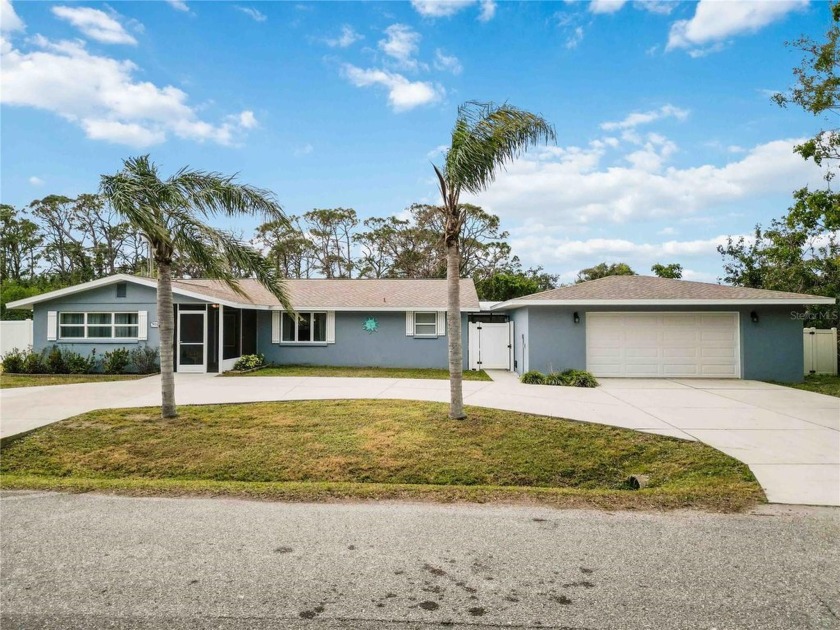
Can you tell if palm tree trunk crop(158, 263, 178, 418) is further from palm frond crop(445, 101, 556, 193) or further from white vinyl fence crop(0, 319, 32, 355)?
white vinyl fence crop(0, 319, 32, 355)

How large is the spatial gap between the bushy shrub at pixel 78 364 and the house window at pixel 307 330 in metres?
5.89

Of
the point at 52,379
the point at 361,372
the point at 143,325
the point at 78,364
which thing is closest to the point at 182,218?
the point at 361,372

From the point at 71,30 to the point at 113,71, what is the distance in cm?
201

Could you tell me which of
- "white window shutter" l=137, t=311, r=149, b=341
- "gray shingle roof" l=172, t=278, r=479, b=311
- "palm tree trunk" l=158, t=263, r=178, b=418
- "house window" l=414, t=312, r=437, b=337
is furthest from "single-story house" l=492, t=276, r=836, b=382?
"white window shutter" l=137, t=311, r=149, b=341

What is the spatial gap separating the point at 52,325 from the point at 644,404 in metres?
17.6

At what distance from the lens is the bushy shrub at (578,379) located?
12198 mm

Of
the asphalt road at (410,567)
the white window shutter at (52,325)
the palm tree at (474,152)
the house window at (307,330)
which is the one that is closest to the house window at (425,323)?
the house window at (307,330)

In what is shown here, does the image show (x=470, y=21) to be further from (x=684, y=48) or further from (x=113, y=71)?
(x=113, y=71)

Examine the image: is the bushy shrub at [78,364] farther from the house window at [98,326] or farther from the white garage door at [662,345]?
the white garage door at [662,345]

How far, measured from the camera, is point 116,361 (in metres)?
14.4

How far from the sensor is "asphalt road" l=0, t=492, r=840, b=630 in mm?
2600

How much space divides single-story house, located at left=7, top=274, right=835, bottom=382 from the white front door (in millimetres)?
32

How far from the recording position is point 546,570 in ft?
10.3

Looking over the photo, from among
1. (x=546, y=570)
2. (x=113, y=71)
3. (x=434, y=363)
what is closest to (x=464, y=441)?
(x=546, y=570)
